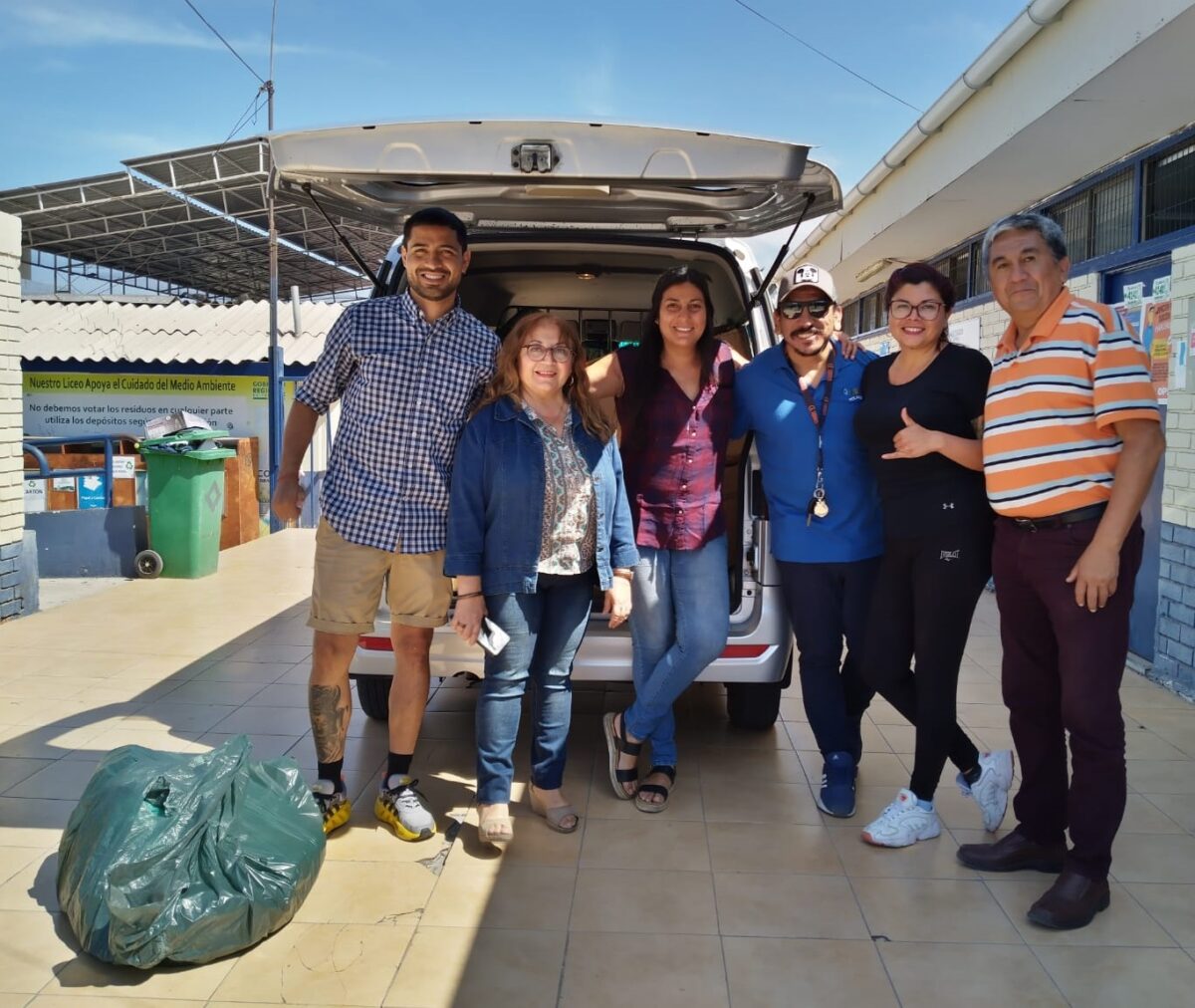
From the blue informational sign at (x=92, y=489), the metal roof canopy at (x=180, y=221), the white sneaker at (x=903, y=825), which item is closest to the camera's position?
the white sneaker at (x=903, y=825)

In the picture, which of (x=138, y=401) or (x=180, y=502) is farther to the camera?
(x=138, y=401)

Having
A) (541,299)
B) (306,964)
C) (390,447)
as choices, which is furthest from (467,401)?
(541,299)

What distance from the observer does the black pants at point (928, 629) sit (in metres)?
3.02

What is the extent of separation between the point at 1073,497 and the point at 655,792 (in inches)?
68.0

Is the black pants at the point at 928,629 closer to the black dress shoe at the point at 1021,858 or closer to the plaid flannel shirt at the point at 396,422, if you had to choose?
the black dress shoe at the point at 1021,858

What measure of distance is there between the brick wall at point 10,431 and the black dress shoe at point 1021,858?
5.65 metres

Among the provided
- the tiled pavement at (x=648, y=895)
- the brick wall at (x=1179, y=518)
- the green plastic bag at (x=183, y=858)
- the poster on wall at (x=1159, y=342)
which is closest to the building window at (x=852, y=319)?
the poster on wall at (x=1159, y=342)

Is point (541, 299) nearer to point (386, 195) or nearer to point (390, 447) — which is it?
point (386, 195)

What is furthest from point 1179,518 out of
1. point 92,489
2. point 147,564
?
point 92,489

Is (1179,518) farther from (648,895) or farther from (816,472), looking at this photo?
(648,895)

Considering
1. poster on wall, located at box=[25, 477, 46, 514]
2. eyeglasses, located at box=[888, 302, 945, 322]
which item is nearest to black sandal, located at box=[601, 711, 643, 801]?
eyeglasses, located at box=[888, 302, 945, 322]

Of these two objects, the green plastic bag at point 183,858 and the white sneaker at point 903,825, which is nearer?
the green plastic bag at point 183,858

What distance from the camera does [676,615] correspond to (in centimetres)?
348

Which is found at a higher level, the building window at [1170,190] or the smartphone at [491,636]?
the building window at [1170,190]
